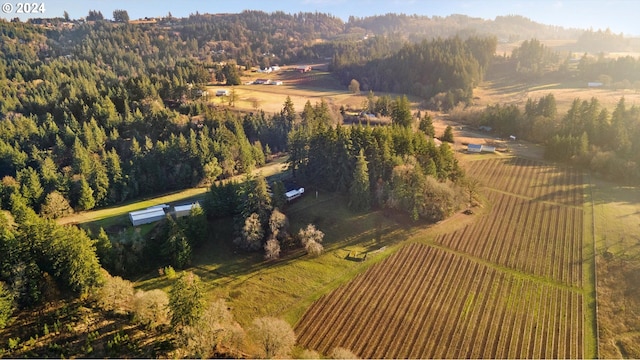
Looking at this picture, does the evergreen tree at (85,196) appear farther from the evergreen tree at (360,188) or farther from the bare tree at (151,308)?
the evergreen tree at (360,188)

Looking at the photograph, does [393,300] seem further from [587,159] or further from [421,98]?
[421,98]

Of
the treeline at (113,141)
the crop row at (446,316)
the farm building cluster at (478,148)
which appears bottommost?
the crop row at (446,316)

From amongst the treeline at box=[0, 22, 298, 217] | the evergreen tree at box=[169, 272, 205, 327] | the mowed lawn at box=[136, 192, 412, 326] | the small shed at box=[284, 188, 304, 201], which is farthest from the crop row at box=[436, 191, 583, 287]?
the treeline at box=[0, 22, 298, 217]

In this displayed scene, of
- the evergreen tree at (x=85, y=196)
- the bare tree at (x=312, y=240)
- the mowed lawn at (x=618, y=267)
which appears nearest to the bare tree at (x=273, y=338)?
the bare tree at (x=312, y=240)

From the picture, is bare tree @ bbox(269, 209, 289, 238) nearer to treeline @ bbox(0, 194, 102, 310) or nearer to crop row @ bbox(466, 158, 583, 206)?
treeline @ bbox(0, 194, 102, 310)

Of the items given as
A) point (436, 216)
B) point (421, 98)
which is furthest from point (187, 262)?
point (421, 98)

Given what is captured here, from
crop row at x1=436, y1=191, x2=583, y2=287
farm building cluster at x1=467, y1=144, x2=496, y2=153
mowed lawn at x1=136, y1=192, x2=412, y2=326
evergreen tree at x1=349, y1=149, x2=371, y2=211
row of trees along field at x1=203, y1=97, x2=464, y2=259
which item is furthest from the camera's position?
farm building cluster at x1=467, y1=144, x2=496, y2=153

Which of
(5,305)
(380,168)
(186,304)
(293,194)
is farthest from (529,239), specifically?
(5,305)
